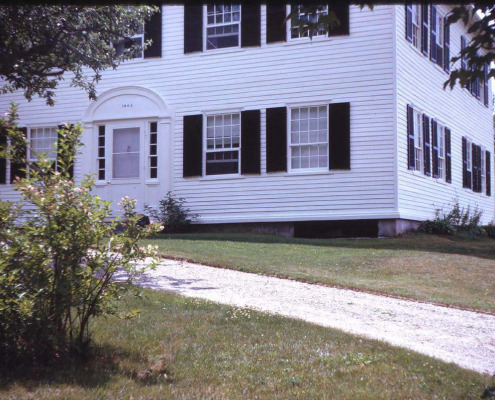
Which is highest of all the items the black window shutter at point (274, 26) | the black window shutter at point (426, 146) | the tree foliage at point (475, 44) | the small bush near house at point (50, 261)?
the black window shutter at point (274, 26)

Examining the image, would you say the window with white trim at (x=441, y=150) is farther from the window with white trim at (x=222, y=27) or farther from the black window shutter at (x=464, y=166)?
the window with white trim at (x=222, y=27)

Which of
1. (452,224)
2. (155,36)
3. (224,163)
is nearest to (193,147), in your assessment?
(224,163)

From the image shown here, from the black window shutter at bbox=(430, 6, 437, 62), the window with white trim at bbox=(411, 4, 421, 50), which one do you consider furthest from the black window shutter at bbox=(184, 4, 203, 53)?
the black window shutter at bbox=(430, 6, 437, 62)

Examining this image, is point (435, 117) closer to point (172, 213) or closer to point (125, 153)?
point (172, 213)

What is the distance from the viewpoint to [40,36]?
1075 cm

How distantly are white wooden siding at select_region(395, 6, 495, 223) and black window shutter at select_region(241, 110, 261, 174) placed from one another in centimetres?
379

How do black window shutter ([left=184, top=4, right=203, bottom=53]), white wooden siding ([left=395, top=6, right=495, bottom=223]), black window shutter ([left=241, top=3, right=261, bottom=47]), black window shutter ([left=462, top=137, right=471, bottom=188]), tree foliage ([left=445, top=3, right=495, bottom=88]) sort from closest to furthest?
1. tree foliage ([left=445, top=3, right=495, bottom=88])
2. white wooden siding ([left=395, top=6, right=495, bottom=223])
3. black window shutter ([left=241, top=3, right=261, bottom=47])
4. black window shutter ([left=184, top=4, right=203, bottom=53])
5. black window shutter ([left=462, top=137, right=471, bottom=188])

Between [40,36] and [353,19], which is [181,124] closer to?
[353,19]

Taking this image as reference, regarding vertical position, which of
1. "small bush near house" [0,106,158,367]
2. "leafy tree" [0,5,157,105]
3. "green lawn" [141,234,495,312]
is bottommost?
"green lawn" [141,234,495,312]

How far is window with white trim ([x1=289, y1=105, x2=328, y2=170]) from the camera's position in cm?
1702

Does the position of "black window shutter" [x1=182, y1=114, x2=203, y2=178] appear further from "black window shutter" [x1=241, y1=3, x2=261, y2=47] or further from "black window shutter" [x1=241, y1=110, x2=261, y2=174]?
"black window shutter" [x1=241, y1=3, x2=261, y2=47]

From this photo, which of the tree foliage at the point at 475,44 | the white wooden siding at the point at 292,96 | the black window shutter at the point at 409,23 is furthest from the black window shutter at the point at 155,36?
the tree foliage at the point at 475,44

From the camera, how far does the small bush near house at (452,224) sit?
17.9 m

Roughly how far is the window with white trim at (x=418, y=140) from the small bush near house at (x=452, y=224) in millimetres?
1600
